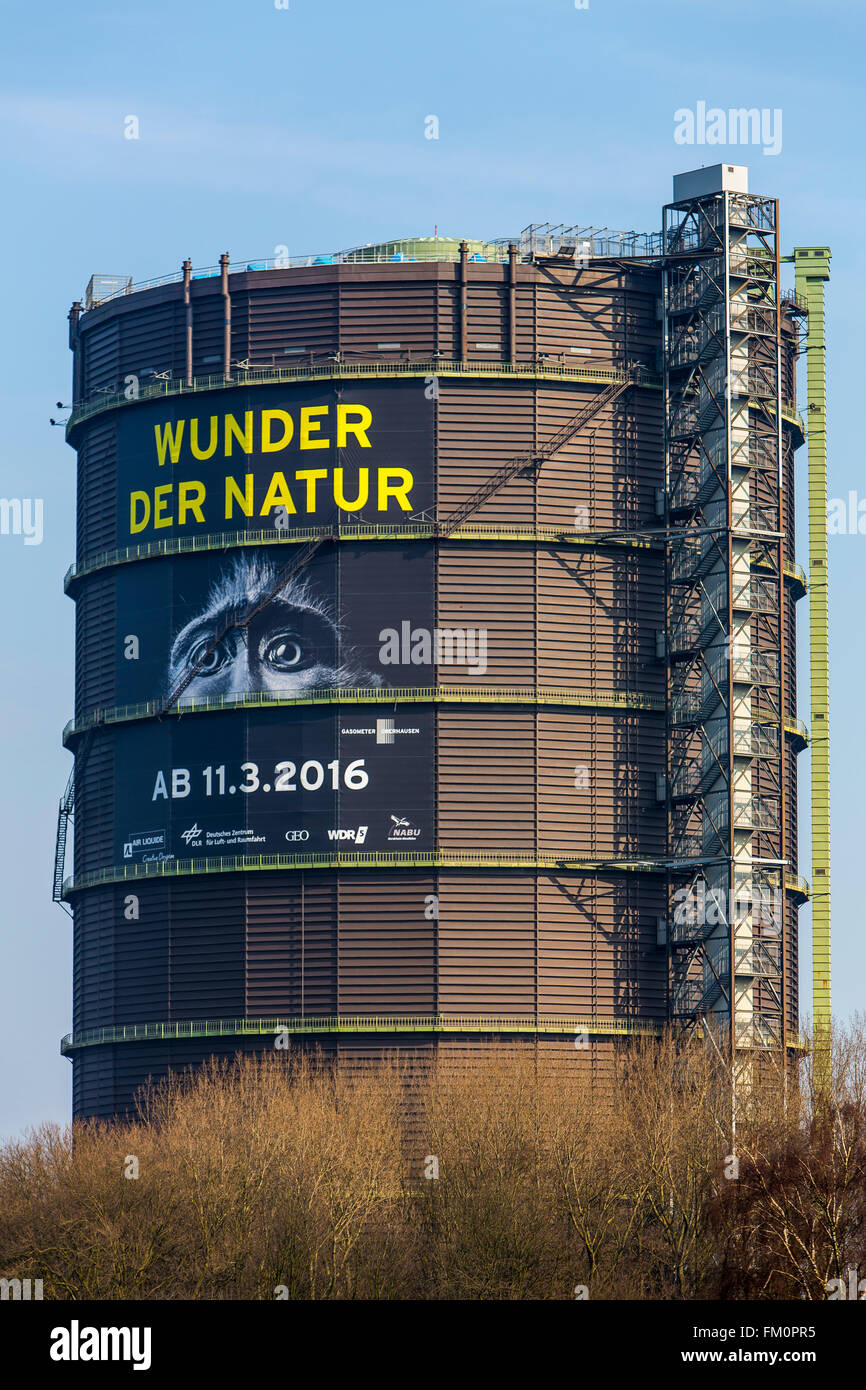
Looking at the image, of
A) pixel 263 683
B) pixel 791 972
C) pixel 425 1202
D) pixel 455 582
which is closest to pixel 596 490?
pixel 455 582

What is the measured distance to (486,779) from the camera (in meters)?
66.6

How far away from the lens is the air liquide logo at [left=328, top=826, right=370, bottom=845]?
66375 mm

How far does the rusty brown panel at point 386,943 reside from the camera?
65.4m

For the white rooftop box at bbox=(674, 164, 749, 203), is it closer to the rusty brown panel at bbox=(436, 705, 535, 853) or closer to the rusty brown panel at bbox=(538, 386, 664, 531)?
the rusty brown panel at bbox=(538, 386, 664, 531)

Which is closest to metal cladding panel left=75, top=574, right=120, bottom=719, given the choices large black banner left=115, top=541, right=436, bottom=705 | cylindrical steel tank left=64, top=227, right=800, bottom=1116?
cylindrical steel tank left=64, top=227, right=800, bottom=1116

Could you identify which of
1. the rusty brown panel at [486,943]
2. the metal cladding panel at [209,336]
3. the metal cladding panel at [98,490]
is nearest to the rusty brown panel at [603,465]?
the metal cladding panel at [209,336]

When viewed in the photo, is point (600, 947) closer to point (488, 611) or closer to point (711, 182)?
point (488, 611)

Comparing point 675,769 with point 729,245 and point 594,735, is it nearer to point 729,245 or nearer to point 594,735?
point 594,735

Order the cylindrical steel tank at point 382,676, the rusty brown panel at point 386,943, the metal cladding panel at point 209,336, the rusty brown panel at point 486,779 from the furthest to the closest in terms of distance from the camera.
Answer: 1. the metal cladding panel at point 209,336
2. the rusty brown panel at point 486,779
3. the cylindrical steel tank at point 382,676
4. the rusty brown panel at point 386,943

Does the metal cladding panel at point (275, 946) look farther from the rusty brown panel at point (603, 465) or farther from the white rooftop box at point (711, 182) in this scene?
the white rooftop box at point (711, 182)

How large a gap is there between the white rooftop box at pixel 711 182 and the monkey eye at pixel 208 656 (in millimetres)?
19321

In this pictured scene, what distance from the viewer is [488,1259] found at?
55.3 m

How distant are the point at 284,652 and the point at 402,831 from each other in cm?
639
